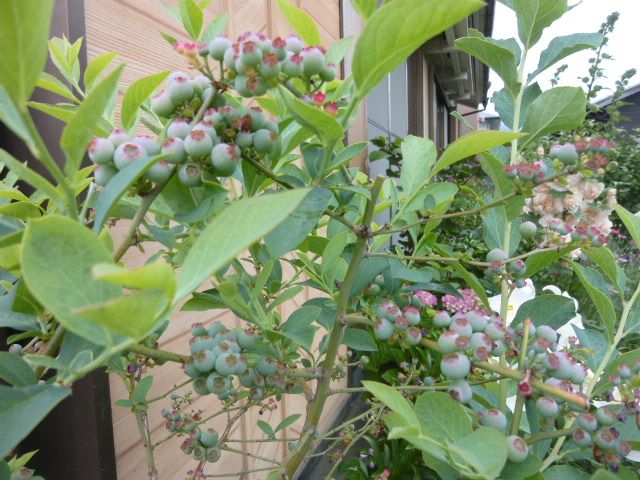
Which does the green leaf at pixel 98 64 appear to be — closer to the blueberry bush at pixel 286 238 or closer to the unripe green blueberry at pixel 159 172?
the blueberry bush at pixel 286 238

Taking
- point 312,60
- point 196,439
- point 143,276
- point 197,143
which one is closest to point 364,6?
point 312,60

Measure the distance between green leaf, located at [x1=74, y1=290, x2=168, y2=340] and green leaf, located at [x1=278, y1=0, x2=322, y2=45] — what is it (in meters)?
0.34

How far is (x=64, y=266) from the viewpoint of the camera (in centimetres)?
23

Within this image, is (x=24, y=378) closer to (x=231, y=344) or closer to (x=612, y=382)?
(x=231, y=344)

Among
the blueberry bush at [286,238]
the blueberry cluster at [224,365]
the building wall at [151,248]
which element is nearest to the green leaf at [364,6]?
the blueberry bush at [286,238]

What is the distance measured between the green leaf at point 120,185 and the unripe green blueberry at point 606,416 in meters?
0.41

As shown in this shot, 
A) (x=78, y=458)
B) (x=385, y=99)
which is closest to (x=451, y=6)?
(x=78, y=458)

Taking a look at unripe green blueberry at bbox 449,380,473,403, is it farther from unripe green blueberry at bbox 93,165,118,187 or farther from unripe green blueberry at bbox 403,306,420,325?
unripe green blueberry at bbox 93,165,118,187

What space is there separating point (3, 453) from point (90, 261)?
0.36 ft

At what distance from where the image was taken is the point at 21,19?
8.4 inches

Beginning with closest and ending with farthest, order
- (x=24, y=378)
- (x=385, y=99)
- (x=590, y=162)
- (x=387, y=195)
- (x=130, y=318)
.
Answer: (x=130, y=318), (x=24, y=378), (x=590, y=162), (x=387, y=195), (x=385, y=99)

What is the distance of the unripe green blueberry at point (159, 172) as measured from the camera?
33cm

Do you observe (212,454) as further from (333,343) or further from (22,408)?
(22,408)

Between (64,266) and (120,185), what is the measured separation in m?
0.07
